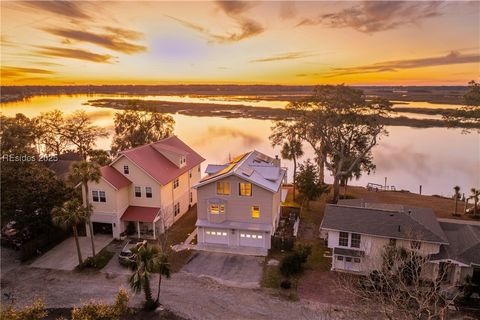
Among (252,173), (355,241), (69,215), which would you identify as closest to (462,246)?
(355,241)

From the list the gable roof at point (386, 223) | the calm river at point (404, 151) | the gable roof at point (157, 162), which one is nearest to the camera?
the gable roof at point (386, 223)

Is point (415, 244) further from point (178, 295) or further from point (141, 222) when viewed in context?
point (141, 222)

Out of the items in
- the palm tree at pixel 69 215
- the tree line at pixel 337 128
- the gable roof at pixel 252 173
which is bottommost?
the palm tree at pixel 69 215

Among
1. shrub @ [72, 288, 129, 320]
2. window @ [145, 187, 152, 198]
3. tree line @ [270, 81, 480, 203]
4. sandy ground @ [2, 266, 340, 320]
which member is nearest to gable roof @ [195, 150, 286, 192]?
window @ [145, 187, 152, 198]

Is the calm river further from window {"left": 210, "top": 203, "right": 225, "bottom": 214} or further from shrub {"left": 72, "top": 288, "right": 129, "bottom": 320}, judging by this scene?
shrub {"left": 72, "top": 288, "right": 129, "bottom": 320}

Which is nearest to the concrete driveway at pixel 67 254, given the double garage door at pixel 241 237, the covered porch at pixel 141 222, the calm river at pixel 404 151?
the covered porch at pixel 141 222

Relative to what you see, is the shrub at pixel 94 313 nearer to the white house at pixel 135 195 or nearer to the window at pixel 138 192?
the white house at pixel 135 195

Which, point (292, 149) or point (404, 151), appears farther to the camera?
point (404, 151)
